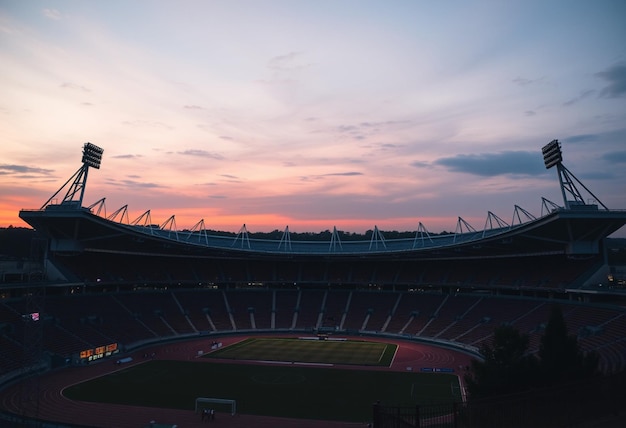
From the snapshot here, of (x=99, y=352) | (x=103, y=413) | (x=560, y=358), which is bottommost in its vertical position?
(x=103, y=413)

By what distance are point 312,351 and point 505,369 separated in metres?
41.0

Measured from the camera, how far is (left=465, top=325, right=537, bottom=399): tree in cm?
2461

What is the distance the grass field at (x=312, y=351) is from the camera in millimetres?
58719

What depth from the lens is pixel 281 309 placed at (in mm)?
84312

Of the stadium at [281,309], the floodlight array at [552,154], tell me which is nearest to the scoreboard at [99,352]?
the stadium at [281,309]

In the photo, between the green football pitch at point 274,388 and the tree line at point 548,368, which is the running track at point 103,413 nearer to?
the green football pitch at point 274,388

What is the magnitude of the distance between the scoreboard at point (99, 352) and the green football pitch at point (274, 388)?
575 cm

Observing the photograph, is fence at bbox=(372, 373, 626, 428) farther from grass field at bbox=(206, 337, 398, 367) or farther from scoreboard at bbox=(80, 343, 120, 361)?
scoreboard at bbox=(80, 343, 120, 361)

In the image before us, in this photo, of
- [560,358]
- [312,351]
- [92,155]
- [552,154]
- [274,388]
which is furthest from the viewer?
[312,351]

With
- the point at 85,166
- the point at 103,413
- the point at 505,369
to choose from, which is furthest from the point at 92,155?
the point at 505,369

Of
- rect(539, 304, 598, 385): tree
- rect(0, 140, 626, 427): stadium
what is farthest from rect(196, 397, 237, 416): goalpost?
rect(539, 304, 598, 385): tree

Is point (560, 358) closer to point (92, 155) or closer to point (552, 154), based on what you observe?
point (552, 154)

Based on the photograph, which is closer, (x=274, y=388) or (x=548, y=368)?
(x=548, y=368)

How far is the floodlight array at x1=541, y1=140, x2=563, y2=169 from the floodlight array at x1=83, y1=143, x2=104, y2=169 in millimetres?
55890
